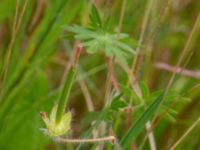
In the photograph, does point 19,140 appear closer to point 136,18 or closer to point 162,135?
point 162,135

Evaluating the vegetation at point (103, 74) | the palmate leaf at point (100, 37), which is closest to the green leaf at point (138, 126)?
the vegetation at point (103, 74)

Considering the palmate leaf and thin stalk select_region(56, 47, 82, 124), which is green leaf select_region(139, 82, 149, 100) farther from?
thin stalk select_region(56, 47, 82, 124)

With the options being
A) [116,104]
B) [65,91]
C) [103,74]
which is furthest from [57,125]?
[103,74]

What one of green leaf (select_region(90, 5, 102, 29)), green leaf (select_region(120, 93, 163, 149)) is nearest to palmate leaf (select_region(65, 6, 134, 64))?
green leaf (select_region(90, 5, 102, 29))

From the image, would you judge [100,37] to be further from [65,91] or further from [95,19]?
[65,91]

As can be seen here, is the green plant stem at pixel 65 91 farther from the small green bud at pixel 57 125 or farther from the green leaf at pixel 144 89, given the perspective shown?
the green leaf at pixel 144 89

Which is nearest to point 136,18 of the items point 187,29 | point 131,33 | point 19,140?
point 131,33

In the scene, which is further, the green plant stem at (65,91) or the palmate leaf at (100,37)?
the palmate leaf at (100,37)

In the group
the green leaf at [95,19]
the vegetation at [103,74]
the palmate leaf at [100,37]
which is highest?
the green leaf at [95,19]

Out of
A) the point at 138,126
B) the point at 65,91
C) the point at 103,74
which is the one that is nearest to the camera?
the point at 65,91
